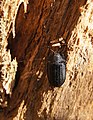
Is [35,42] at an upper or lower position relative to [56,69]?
upper

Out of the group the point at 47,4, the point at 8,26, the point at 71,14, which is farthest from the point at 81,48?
the point at 8,26

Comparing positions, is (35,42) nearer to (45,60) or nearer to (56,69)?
(45,60)

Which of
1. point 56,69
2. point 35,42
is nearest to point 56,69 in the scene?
point 56,69

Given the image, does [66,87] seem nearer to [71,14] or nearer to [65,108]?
[65,108]

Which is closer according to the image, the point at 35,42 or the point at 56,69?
the point at 35,42
